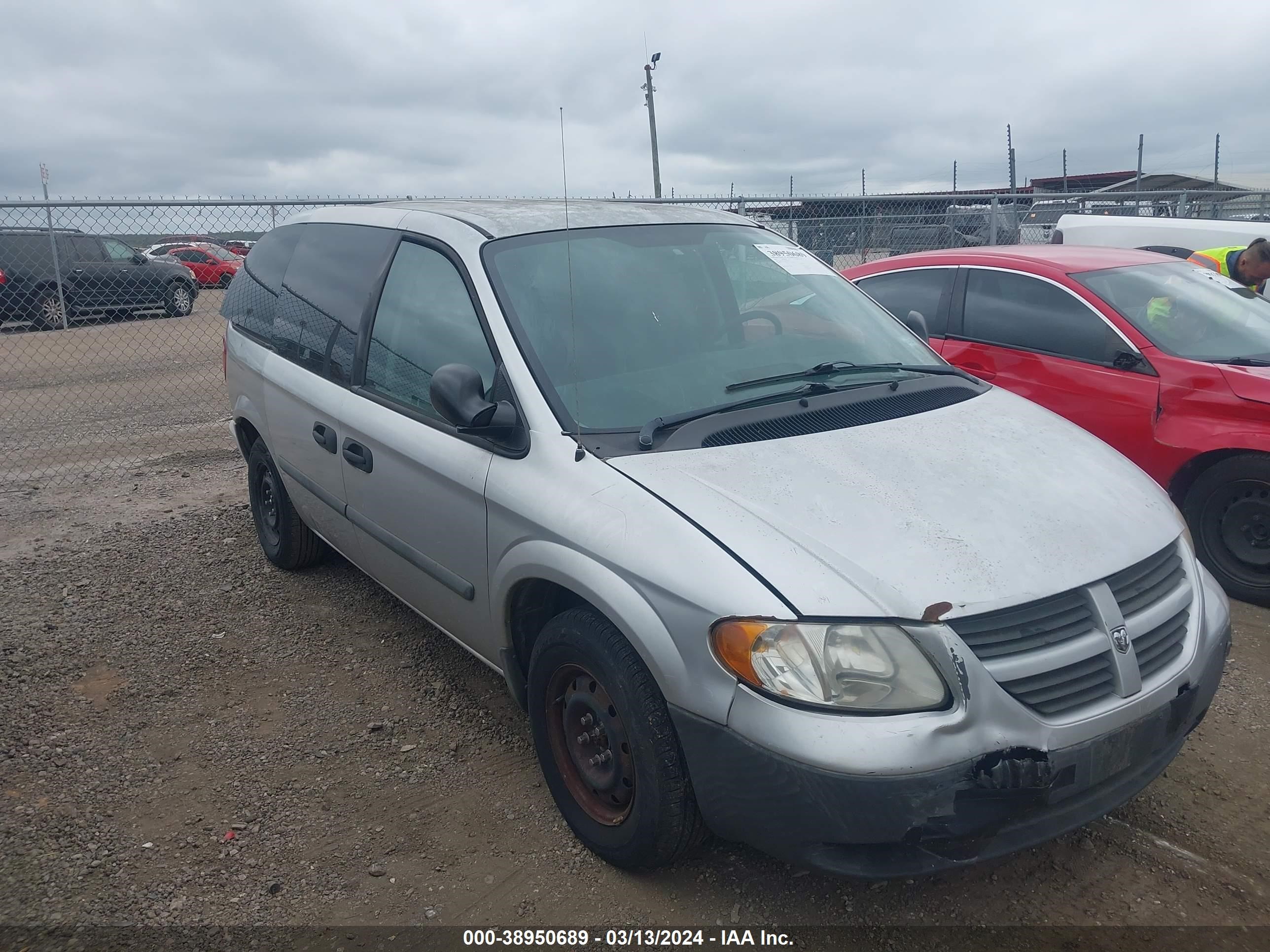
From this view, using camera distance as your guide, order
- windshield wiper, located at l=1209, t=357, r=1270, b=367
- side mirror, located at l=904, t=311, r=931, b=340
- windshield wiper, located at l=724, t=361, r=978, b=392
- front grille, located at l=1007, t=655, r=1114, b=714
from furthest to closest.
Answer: windshield wiper, located at l=1209, t=357, r=1270, b=367
side mirror, located at l=904, t=311, r=931, b=340
windshield wiper, located at l=724, t=361, r=978, b=392
front grille, located at l=1007, t=655, r=1114, b=714

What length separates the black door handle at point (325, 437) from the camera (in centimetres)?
376

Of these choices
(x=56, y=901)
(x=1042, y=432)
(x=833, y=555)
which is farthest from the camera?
(x=1042, y=432)

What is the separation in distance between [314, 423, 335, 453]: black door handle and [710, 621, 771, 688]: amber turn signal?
2.18 metres

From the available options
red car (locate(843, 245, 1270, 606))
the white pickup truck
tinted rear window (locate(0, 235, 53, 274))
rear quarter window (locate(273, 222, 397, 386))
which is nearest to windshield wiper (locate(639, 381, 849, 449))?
red car (locate(843, 245, 1270, 606))

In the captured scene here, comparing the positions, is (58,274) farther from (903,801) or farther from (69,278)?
(903,801)

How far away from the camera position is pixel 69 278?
998cm

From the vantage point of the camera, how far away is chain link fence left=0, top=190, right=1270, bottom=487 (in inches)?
303

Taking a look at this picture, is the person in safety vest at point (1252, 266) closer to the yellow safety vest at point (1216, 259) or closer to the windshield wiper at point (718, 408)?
the yellow safety vest at point (1216, 259)

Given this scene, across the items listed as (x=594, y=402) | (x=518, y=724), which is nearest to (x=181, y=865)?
(x=518, y=724)

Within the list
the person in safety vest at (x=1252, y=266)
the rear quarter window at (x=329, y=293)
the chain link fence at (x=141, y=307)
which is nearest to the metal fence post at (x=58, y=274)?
the chain link fence at (x=141, y=307)

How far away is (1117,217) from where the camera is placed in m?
Answer: 9.91

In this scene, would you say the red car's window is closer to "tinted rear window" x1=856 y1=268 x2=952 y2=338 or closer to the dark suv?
"tinted rear window" x1=856 y1=268 x2=952 y2=338

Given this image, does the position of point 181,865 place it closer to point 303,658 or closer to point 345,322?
point 303,658

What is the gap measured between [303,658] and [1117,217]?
9.44 metres
